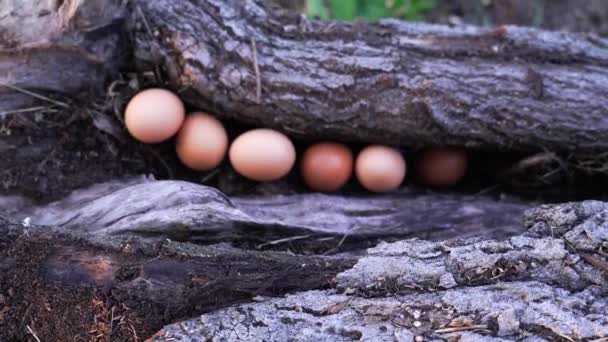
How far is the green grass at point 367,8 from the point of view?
13.2ft

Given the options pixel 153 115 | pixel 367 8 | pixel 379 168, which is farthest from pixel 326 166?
pixel 367 8

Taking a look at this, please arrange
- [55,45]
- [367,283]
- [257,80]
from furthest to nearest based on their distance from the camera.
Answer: [257,80]
[55,45]
[367,283]

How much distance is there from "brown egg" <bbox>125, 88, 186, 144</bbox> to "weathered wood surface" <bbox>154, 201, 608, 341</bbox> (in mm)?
832

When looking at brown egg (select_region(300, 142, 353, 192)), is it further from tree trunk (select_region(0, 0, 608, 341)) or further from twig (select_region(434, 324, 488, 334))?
twig (select_region(434, 324, 488, 334))

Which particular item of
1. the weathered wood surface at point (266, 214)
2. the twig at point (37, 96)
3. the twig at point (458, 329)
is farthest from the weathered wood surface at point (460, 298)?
the twig at point (37, 96)

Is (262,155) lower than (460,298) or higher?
higher

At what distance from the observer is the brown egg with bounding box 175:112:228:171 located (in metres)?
2.41

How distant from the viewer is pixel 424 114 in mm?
2445

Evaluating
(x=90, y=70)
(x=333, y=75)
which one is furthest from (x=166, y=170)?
(x=333, y=75)

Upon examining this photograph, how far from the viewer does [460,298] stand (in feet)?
5.78

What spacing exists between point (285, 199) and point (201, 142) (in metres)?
0.39

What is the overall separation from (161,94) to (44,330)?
37.4 inches

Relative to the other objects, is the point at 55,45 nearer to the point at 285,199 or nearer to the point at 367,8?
the point at 285,199

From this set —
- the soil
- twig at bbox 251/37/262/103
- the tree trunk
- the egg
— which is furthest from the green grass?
the soil
